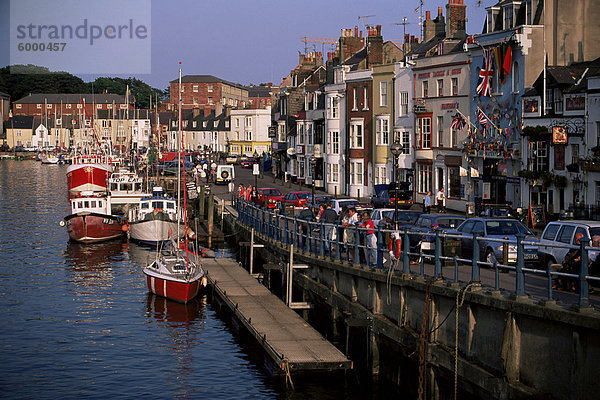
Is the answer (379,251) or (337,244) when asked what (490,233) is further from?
(337,244)

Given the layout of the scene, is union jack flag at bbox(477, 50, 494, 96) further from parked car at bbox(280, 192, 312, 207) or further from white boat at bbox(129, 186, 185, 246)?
white boat at bbox(129, 186, 185, 246)

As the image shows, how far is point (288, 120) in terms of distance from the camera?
114188mm

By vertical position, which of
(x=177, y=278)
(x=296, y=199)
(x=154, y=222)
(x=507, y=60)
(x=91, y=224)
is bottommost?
(x=177, y=278)

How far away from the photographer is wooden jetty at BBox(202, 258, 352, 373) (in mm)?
26031

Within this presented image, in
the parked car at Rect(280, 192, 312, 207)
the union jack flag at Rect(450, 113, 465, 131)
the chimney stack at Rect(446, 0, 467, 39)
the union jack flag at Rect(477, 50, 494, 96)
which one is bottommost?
the parked car at Rect(280, 192, 312, 207)

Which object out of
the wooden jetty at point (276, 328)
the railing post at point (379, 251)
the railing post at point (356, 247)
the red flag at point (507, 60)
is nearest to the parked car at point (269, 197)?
the red flag at point (507, 60)

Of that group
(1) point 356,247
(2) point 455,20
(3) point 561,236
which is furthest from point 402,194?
(3) point 561,236

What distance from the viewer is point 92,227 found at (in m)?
63.8

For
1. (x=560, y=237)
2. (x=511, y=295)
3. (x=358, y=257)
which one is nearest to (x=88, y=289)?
(x=358, y=257)

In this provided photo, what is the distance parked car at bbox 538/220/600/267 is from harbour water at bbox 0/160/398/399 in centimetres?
717

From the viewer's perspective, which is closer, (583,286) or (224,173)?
(583,286)

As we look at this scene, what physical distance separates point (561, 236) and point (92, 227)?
1688 inches

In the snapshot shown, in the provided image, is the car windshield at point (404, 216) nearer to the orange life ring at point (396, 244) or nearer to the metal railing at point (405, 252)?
the metal railing at point (405, 252)

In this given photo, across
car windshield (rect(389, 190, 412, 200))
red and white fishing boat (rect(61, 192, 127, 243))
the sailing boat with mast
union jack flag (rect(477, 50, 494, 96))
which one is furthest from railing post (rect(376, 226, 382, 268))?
red and white fishing boat (rect(61, 192, 127, 243))
